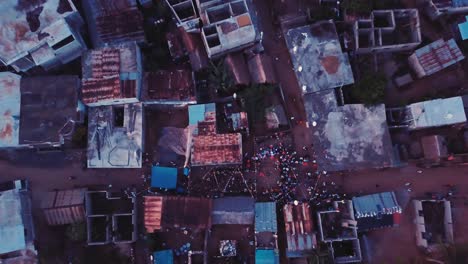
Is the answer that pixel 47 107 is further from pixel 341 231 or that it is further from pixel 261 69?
pixel 341 231

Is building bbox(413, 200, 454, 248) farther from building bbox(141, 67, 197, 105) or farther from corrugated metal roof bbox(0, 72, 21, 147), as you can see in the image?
corrugated metal roof bbox(0, 72, 21, 147)

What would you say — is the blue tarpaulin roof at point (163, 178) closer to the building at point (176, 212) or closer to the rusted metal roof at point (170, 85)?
the building at point (176, 212)

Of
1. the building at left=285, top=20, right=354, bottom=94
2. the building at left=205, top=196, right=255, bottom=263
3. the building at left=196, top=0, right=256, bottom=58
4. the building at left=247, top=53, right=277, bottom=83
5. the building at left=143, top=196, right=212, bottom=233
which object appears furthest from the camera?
the building at left=247, top=53, right=277, bottom=83

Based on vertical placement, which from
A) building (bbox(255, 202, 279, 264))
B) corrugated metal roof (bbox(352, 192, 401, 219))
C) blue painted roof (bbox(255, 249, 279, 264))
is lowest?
blue painted roof (bbox(255, 249, 279, 264))

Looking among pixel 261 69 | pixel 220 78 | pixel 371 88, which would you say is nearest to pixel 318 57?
pixel 261 69

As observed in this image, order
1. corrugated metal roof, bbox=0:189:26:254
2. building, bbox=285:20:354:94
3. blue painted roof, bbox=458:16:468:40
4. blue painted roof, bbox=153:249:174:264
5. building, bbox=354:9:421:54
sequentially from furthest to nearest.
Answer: blue painted roof, bbox=458:16:468:40
building, bbox=354:9:421:54
building, bbox=285:20:354:94
blue painted roof, bbox=153:249:174:264
corrugated metal roof, bbox=0:189:26:254

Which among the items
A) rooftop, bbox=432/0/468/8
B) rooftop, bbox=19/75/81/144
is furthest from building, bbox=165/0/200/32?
rooftop, bbox=432/0/468/8
